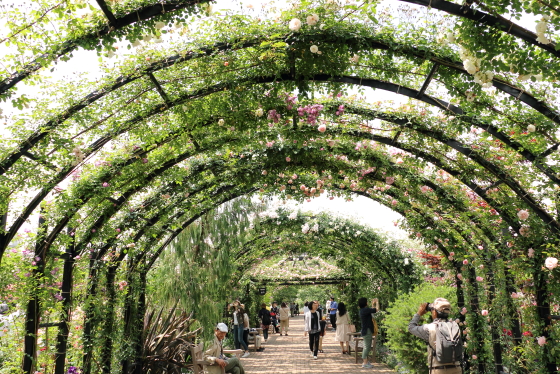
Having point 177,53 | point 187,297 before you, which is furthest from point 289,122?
point 187,297

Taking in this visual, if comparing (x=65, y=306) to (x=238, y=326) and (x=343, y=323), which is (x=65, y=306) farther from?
(x=343, y=323)

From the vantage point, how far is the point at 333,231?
11539 millimetres

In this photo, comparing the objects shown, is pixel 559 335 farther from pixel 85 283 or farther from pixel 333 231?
pixel 333 231

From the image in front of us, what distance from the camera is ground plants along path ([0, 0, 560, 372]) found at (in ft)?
10.4

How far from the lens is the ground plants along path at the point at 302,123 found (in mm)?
3170

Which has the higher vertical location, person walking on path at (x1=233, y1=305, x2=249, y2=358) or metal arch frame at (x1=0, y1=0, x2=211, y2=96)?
metal arch frame at (x1=0, y1=0, x2=211, y2=96)

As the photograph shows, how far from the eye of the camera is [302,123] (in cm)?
538

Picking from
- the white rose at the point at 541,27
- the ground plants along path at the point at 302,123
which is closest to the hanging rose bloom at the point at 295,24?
the ground plants along path at the point at 302,123

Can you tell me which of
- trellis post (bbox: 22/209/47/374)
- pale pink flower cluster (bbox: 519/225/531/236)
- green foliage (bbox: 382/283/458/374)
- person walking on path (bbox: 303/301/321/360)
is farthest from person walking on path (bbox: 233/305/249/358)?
pale pink flower cluster (bbox: 519/225/531/236)

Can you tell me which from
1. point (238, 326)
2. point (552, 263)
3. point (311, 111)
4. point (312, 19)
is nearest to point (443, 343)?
point (552, 263)

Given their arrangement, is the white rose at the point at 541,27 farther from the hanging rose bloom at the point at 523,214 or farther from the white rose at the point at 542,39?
the hanging rose bloom at the point at 523,214

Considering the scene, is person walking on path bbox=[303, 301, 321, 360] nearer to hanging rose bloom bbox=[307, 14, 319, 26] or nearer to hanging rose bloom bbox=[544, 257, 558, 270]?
hanging rose bloom bbox=[544, 257, 558, 270]

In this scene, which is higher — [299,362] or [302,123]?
[302,123]

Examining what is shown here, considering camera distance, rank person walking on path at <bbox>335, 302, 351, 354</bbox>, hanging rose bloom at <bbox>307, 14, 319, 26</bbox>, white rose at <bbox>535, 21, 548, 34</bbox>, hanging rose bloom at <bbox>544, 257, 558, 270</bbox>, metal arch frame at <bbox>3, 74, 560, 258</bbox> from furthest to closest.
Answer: person walking on path at <bbox>335, 302, 351, 354</bbox> < metal arch frame at <bbox>3, 74, 560, 258</bbox> < hanging rose bloom at <bbox>544, 257, 558, 270</bbox> < hanging rose bloom at <bbox>307, 14, 319, 26</bbox> < white rose at <bbox>535, 21, 548, 34</bbox>
